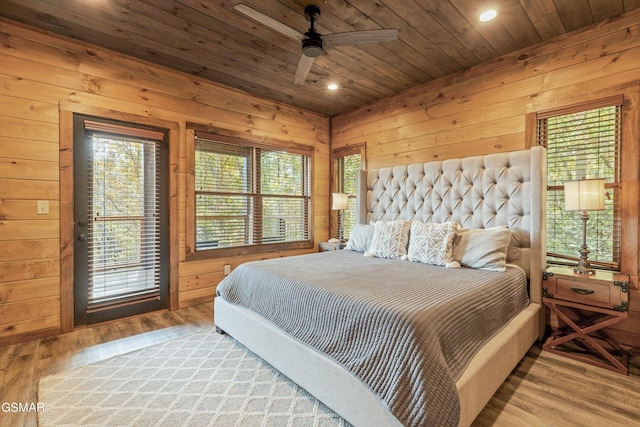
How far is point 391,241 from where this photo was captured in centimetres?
306

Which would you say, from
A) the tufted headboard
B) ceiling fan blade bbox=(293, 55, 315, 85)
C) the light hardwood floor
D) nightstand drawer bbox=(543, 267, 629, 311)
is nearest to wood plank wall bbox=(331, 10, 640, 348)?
the tufted headboard

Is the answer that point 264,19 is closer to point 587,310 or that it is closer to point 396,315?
point 396,315

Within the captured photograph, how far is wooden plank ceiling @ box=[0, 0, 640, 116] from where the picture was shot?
7.51 ft

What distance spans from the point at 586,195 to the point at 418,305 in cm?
175

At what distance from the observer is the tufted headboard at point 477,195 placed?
262 cm

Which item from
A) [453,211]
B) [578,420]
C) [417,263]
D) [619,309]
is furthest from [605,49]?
[578,420]

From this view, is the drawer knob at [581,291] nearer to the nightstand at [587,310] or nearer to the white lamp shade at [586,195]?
the nightstand at [587,310]

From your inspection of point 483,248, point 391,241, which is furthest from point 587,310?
point 391,241

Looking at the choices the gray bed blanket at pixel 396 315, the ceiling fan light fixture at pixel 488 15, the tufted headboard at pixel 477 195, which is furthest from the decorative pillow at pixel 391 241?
the ceiling fan light fixture at pixel 488 15

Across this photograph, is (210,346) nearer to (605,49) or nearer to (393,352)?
(393,352)

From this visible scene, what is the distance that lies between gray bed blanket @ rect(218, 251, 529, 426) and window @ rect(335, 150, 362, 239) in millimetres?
2096

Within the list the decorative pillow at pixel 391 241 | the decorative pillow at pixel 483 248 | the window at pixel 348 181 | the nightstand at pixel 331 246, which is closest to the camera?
the decorative pillow at pixel 483 248

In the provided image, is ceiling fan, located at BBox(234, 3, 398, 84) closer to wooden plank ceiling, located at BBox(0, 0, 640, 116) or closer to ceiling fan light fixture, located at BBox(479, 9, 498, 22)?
wooden plank ceiling, located at BBox(0, 0, 640, 116)

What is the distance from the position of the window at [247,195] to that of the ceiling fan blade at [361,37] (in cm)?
202
